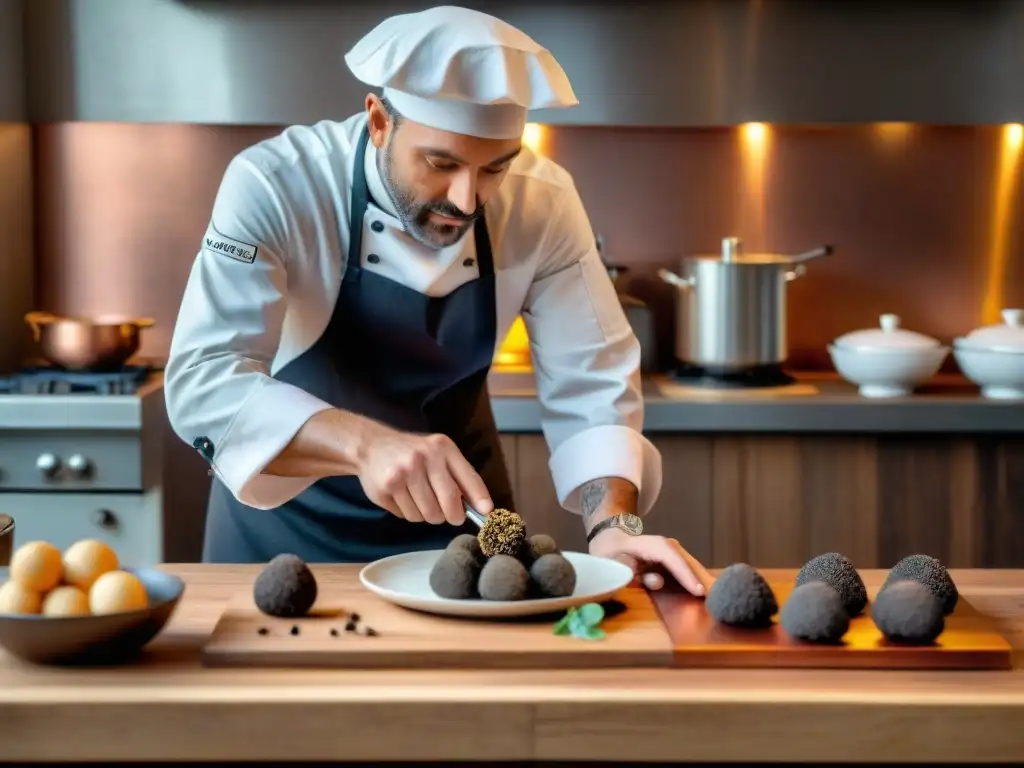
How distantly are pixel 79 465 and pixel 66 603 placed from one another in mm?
1654

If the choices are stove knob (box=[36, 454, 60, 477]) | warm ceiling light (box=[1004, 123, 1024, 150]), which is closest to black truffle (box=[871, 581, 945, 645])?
stove knob (box=[36, 454, 60, 477])

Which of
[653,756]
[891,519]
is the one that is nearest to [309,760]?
[653,756]

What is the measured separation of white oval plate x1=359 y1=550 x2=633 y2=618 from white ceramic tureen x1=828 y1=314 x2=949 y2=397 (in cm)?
154

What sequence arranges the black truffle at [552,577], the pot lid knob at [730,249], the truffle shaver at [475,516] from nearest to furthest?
the black truffle at [552,577] → the truffle shaver at [475,516] → the pot lid knob at [730,249]

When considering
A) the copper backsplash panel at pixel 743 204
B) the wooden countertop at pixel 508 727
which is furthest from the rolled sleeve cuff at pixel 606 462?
the copper backsplash panel at pixel 743 204

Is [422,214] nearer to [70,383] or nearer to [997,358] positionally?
[70,383]

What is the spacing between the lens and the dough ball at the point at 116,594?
1.30 meters

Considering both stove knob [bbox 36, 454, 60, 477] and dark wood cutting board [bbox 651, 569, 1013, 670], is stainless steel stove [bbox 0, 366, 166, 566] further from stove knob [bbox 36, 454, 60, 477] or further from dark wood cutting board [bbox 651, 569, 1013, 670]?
dark wood cutting board [bbox 651, 569, 1013, 670]

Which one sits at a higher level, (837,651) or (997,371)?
(997,371)

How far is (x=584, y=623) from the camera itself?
140 centimetres

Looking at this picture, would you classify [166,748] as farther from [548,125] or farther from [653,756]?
[548,125]

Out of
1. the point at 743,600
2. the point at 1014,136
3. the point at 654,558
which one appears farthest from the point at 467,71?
the point at 1014,136

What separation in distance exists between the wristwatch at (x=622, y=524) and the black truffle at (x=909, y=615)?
1.51 feet

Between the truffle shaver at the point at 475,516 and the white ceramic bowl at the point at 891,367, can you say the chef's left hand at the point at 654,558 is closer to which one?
the truffle shaver at the point at 475,516
